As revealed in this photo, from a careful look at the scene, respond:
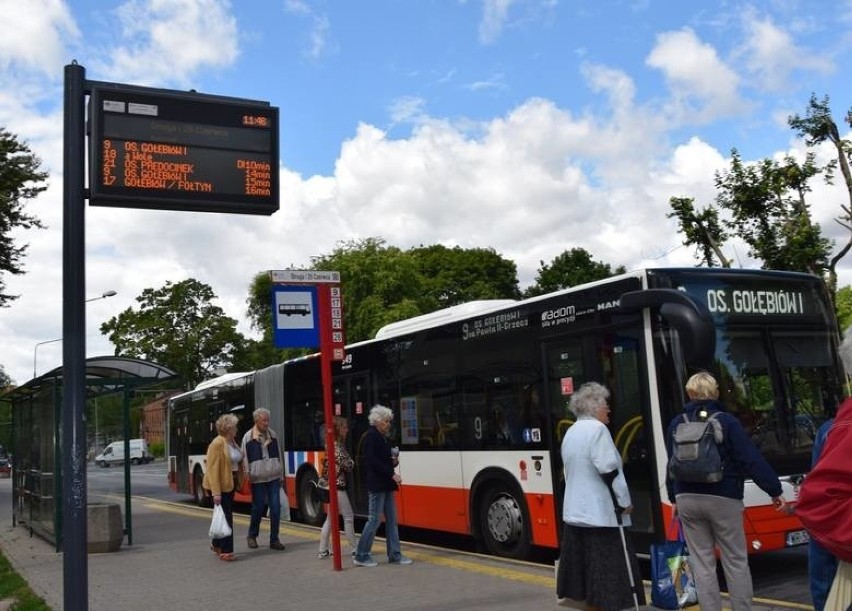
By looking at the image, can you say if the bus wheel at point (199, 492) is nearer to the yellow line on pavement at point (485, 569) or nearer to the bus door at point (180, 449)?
the bus door at point (180, 449)

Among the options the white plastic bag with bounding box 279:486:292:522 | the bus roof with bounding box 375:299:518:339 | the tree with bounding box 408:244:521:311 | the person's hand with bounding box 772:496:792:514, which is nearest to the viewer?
the person's hand with bounding box 772:496:792:514

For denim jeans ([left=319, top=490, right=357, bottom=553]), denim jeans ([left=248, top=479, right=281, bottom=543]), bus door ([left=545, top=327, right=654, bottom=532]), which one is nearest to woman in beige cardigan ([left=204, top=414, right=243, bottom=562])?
denim jeans ([left=248, top=479, right=281, bottom=543])

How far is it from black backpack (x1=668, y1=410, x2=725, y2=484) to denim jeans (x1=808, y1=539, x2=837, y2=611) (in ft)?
6.28

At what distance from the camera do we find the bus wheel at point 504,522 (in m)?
9.84

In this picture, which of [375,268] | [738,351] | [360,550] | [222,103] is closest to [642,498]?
[738,351]

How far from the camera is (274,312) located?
32.3ft

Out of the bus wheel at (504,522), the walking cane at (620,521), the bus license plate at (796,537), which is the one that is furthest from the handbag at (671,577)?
the bus wheel at (504,522)

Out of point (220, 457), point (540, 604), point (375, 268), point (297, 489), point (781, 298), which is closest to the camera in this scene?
point (540, 604)

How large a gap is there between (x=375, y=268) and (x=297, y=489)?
98.8ft

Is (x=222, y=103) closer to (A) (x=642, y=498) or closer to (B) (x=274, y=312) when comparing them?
(B) (x=274, y=312)

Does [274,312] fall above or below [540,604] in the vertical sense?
above

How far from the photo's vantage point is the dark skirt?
5848 mm

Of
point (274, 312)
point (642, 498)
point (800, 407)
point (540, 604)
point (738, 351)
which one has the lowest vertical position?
point (540, 604)

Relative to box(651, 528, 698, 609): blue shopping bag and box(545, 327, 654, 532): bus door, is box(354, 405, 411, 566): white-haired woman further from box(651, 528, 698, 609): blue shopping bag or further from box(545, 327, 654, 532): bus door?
box(651, 528, 698, 609): blue shopping bag
